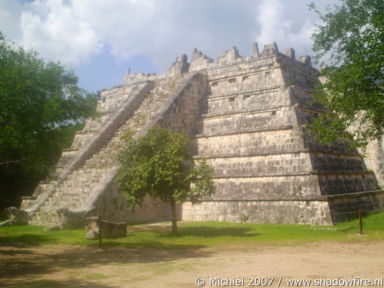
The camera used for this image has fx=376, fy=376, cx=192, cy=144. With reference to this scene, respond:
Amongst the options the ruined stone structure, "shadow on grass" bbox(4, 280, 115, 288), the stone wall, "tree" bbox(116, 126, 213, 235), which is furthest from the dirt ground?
the ruined stone structure

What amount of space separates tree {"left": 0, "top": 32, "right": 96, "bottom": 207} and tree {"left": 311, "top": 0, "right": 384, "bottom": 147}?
30.8ft

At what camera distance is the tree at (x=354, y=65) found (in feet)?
44.8

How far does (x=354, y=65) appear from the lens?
13977mm

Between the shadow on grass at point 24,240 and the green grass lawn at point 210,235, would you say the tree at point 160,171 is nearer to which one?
the green grass lawn at point 210,235

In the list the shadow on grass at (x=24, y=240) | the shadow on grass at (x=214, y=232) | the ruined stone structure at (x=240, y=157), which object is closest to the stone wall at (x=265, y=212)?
the ruined stone structure at (x=240, y=157)

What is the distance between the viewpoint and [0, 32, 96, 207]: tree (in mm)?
10414

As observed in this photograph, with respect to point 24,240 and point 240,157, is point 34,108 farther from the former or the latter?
point 240,157

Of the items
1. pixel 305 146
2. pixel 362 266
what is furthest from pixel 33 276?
pixel 305 146

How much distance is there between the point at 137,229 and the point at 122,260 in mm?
5507

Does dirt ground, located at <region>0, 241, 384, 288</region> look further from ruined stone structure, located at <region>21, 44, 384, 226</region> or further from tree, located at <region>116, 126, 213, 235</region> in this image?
ruined stone structure, located at <region>21, 44, 384, 226</region>

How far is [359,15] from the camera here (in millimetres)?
15117

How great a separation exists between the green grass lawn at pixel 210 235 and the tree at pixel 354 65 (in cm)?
347

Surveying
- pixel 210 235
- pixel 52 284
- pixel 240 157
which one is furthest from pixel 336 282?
pixel 240 157

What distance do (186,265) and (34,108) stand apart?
6.42 metres
